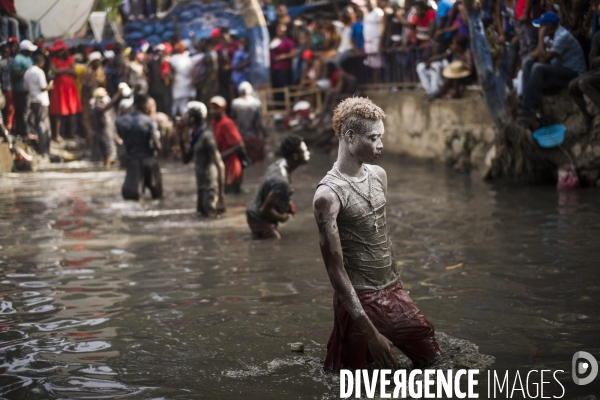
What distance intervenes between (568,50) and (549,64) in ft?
1.25

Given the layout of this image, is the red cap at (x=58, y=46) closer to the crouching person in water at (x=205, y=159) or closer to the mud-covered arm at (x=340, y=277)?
the crouching person in water at (x=205, y=159)

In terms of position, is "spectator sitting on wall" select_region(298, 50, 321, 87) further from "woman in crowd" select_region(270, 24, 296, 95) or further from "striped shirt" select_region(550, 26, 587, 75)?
"striped shirt" select_region(550, 26, 587, 75)

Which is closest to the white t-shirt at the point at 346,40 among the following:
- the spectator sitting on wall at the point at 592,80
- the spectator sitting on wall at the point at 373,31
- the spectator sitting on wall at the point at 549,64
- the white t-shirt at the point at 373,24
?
the spectator sitting on wall at the point at 373,31

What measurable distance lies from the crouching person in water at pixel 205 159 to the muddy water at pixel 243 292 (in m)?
0.32

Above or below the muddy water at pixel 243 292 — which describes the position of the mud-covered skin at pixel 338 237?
above

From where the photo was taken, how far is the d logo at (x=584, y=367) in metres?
4.45

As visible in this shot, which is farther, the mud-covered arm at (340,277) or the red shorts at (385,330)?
the red shorts at (385,330)

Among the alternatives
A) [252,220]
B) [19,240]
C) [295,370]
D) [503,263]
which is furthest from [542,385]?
[19,240]

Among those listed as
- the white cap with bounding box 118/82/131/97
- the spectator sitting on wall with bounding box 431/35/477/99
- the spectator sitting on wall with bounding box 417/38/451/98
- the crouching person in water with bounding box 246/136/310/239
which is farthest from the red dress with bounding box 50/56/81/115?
the crouching person in water with bounding box 246/136/310/239

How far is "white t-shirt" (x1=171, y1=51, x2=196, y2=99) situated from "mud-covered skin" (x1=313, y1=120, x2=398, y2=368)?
56.7ft

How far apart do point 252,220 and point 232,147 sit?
128 inches

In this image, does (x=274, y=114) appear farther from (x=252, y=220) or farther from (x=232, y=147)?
(x=252, y=220)

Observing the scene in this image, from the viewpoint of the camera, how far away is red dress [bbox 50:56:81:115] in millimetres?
14941

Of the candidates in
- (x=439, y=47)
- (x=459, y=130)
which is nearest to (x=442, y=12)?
(x=439, y=47)
